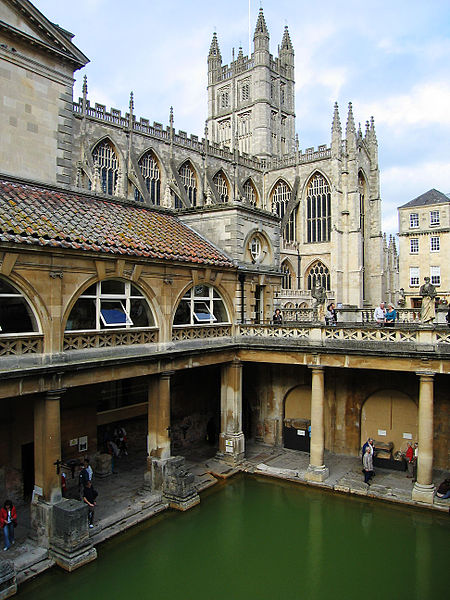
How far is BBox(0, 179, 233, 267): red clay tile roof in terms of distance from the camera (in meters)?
13.9

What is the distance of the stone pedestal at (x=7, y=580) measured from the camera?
1147 centimetres

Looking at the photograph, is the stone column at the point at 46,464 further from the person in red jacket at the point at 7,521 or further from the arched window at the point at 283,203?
the arched window at the point at 283,203

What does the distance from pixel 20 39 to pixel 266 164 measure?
48677mm

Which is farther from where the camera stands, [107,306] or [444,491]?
[444,491]

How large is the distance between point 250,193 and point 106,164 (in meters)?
23.8

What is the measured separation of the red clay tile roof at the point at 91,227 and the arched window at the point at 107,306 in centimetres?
142

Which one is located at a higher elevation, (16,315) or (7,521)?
(16,315)

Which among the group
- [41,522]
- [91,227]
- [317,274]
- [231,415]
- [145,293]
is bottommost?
[41,522]

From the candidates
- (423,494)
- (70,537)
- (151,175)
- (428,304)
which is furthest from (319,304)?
(151,175)

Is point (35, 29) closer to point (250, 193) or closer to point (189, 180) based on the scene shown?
point (189, 180)

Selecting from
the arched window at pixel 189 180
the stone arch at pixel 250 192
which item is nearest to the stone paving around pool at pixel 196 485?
the arched window at pixel 189 180

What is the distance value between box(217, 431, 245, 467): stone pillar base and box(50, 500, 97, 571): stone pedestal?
8.87 meters

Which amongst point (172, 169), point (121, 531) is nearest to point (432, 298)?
point (121, 531)

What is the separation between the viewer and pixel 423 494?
17422 millimetres
